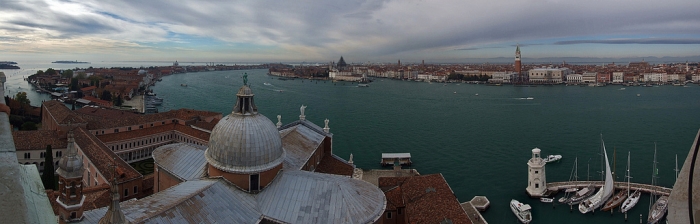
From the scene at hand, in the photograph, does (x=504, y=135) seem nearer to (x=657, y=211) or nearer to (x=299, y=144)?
(x=657, y=211)

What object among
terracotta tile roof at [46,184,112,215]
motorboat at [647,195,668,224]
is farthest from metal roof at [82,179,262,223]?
motorboat at [647,195,668,224]

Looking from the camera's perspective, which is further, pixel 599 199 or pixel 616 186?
pixel 616 186

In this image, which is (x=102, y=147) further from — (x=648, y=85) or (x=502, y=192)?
(x=648, y=85)

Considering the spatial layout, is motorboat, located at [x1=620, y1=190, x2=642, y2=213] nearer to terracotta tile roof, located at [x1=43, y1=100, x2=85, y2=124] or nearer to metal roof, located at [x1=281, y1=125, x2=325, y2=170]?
metal roof, located at [x1=281, y1=125, x2=325, y2=170]

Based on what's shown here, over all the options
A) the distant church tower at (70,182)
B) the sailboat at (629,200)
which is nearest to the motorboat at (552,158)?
the sailboat at (629,200)

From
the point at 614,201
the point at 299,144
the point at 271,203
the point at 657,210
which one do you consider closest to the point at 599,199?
the point at 614,201

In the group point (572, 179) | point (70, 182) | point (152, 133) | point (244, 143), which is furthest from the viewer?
point (152, 133)
